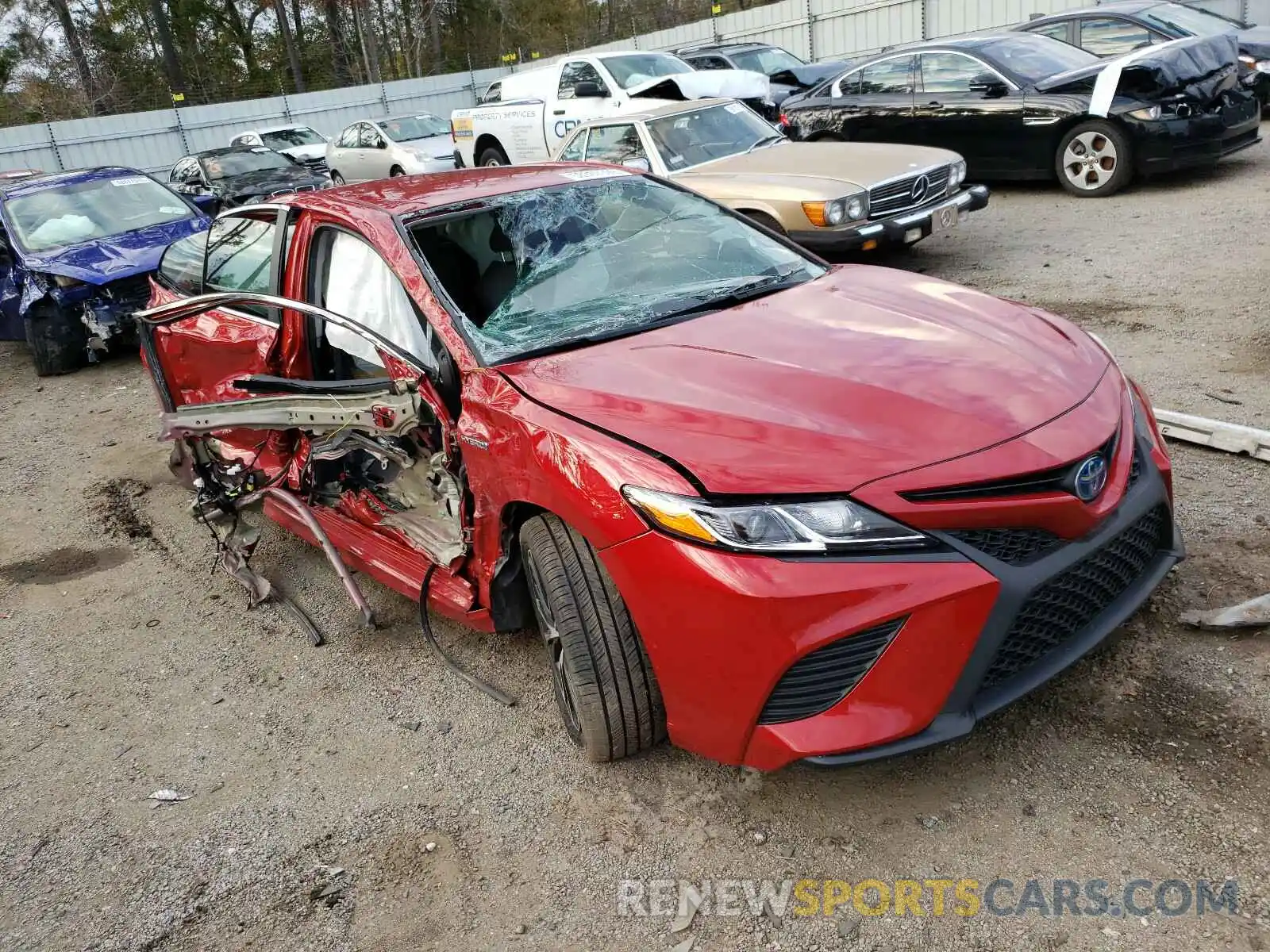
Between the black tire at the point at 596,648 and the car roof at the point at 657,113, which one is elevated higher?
the car roof at the point at 657,113

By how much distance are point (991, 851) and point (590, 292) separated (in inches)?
81.1

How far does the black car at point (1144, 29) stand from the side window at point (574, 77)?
5.14 meters

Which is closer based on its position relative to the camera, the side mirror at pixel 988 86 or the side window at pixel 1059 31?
the side mirror at pixel 988 86

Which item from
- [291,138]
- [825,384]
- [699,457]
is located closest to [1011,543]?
[825,384]

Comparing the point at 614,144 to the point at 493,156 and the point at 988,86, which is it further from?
the point at 493,156

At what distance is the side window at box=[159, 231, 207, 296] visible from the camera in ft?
16.0

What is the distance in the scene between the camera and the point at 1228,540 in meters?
3.39

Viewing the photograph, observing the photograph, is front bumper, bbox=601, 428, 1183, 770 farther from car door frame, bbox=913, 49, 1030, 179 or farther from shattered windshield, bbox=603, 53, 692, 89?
shattered windshield, bbox=603, 53, 692, 89

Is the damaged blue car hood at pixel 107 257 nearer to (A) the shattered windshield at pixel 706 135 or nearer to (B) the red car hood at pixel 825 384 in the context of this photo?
(A) the shattered windshield at pixel 706 135

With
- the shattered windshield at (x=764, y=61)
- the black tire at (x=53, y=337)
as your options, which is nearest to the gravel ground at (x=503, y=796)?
the black tire at (x=53, y=337)

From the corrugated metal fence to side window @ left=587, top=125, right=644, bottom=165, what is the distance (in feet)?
40.9

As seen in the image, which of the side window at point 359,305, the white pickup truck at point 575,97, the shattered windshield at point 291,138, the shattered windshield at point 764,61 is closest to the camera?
the side window at point 359,305

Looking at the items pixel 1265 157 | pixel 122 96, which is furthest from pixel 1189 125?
pixel 122 96

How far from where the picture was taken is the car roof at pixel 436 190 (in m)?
3.50
